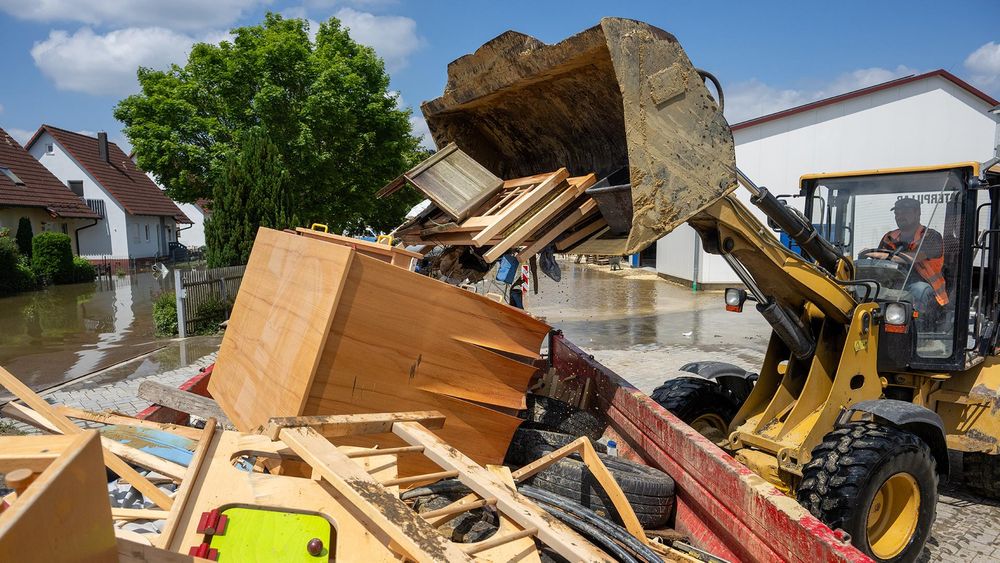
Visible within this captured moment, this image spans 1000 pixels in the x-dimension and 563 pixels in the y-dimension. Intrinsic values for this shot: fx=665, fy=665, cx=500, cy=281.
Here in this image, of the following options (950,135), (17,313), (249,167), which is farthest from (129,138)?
(950,135)

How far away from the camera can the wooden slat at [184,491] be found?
2.17m

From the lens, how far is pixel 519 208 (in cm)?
356

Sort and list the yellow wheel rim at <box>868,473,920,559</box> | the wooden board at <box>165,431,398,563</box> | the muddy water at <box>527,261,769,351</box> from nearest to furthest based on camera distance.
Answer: the wooden board at <box>165,431,398,563</box> < the yellow wheel rim at <box>868,473,920,559</box> < the muddy water at <box>527,261,769,351</box>

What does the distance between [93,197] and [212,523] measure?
114 feet

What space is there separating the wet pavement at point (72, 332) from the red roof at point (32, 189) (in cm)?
547

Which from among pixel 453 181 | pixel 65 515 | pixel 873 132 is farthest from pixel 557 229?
pixel 873 132

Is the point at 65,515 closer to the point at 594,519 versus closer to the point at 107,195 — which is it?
the point at 594,519

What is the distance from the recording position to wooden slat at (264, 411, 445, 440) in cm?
269

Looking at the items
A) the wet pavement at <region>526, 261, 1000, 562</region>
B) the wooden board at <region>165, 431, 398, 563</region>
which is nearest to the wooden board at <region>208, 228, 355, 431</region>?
the wooden board at <region>165, 431, 398, 563</region>

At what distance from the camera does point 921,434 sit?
13.0 ft

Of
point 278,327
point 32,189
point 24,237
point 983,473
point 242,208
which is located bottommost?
point 983,473

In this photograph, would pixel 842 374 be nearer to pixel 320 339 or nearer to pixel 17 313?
pixel 320 339

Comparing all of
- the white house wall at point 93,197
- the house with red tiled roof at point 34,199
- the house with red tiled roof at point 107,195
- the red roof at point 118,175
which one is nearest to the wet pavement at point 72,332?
the house with red tiled roof at point 34,199

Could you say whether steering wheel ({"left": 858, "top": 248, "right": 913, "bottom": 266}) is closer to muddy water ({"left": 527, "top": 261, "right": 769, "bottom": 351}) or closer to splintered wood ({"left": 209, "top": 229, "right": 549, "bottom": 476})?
splintered wood ({"left": 209, "top": 229, "right": 549, "bottom": 476})
